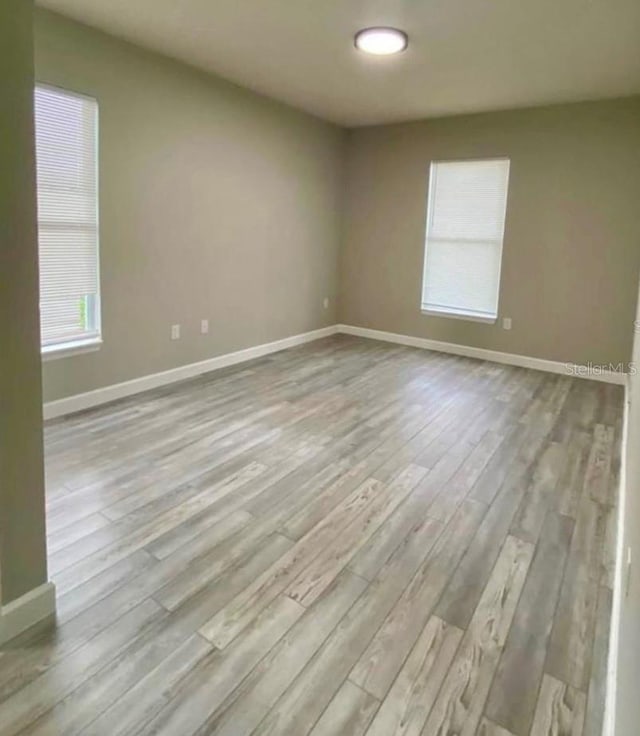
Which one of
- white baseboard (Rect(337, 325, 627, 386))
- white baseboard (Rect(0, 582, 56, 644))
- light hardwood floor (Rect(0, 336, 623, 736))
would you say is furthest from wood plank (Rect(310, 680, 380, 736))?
white baseboard (Rect(337, 325, 627, 386))

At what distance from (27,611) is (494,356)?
5033 millimetres

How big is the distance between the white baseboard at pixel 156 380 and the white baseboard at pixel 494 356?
3.03ft

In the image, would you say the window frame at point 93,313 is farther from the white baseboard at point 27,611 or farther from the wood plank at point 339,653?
the wood plank at point 339,653

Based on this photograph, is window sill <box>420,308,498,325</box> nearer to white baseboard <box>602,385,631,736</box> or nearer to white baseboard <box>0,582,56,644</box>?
white baseboard <box>602,385,631,736</box>

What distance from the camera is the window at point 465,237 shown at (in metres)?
5.52

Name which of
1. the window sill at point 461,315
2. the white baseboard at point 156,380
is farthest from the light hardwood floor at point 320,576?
the window sill at point 461,315

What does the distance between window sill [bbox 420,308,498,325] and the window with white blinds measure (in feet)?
12.3

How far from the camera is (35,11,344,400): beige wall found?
367cm

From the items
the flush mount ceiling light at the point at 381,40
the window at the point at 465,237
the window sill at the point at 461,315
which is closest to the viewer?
the flush mount ceiling light at the point at 381,40

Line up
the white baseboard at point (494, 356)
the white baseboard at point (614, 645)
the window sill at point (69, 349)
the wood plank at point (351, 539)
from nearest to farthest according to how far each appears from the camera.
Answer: the white baseboard at point (614, 645), the wood plank at point (351, 539), the window sill at point (69, 349), the white baseboard at point (494, 356)

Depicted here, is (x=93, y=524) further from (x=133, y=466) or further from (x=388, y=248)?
(x=388, y=248)

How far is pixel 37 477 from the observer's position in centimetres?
162

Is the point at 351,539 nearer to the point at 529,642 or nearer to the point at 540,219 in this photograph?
the point at 529,642

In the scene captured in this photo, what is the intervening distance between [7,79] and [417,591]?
2082 millimetres
